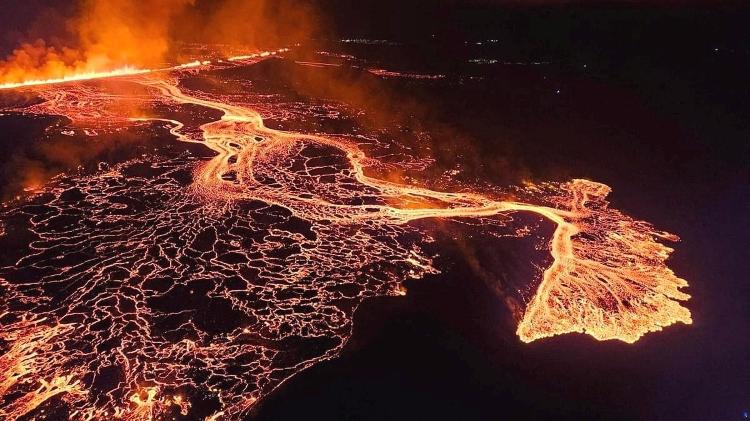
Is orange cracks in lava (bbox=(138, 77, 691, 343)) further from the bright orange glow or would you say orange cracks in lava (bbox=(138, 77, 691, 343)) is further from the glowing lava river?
the bright orange glow

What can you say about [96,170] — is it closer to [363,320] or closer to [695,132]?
[363,320]

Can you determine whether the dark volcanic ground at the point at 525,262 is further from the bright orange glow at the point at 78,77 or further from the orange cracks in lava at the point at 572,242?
the bright orange glow at the point at 78,77

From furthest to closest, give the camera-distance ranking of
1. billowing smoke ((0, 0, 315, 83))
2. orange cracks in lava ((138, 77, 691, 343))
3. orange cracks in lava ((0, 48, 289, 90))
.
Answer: billowing smoke ((0, 0, 315, 83)) < orange cracks in lava ((0, 48, 289, 90)) < orange cracks in lava ((138, 77, 691, 343))

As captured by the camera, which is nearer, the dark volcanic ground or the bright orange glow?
the dark volcanic ground

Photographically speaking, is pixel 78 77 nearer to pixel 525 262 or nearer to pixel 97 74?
pixel 97 74

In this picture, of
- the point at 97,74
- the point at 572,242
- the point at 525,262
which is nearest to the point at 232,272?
the point at 525,262

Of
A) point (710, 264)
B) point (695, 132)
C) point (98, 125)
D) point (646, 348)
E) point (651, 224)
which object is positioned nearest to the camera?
point (646, 348)

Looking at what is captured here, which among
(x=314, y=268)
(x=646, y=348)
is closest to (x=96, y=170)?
(x=314, y=268)

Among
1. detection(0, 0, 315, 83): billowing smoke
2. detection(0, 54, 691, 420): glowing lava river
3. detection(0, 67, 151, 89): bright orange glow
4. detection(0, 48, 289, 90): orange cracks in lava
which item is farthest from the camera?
detection(0, 0, 315, 83): billowing smoke

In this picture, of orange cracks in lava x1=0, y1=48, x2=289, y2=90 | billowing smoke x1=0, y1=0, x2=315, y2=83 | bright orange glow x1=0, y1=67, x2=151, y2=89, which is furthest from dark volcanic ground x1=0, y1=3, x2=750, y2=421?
billowing smoke x1=0, y1=0, x2=315, y2=83
